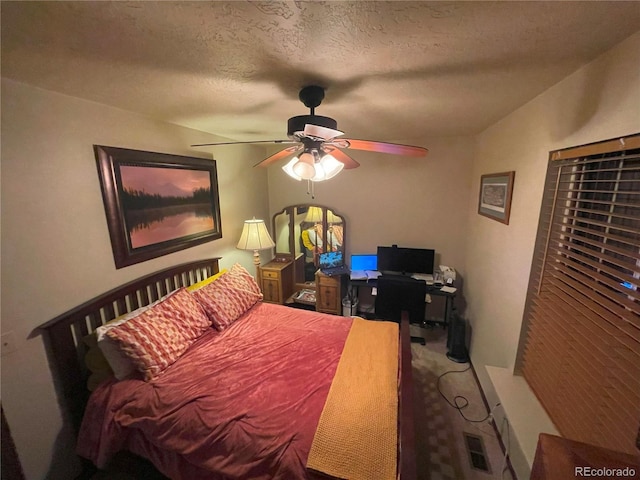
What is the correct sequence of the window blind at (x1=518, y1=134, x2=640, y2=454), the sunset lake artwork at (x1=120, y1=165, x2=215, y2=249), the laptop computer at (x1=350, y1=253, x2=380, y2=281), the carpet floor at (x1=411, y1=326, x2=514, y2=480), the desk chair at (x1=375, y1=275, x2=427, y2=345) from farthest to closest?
the laptop computer at (x1=350, y1=253, x2=380, y2=281), the desk chair at (x1=375, y1=275, x2=427, y2=345), the sunset lake artwork at (x1=120, y1=165, x2=215, y2=249), the carpet floor at (x1=411, y1=326, x2=514, y2=480), the window blind at (x1=518, y1=134, x2=640, y2=454)

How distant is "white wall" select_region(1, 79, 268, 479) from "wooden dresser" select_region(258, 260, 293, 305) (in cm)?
175

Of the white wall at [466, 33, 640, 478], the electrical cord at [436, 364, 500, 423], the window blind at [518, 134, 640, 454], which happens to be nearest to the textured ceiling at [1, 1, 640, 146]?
the white wall at [466, 33, 640, 478]

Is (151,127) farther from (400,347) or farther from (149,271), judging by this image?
(400,347)

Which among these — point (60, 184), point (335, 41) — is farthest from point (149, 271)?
point (335, 41)

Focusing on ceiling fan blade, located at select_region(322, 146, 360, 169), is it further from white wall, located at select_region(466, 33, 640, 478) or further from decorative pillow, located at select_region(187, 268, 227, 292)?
decorative pillow, located at select_region(187, 268, 227, 292)

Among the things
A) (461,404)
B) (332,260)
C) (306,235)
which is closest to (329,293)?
(332,260)

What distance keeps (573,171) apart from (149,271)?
Answer: 9.76 ft

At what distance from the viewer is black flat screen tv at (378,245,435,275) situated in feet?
10.5

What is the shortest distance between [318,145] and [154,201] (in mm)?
1492

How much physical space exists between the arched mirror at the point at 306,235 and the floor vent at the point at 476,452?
91.6 inches

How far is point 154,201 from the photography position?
209 cm

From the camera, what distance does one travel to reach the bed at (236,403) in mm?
1211

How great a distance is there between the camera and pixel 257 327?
7.27 ft

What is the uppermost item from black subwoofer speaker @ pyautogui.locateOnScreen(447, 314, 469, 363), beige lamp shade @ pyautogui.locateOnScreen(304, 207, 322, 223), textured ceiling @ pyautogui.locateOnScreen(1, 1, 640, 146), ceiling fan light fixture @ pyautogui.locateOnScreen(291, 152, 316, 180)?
textured ceiling @ pyautogui.locateOnScreen(1, 1, 640, 146)
